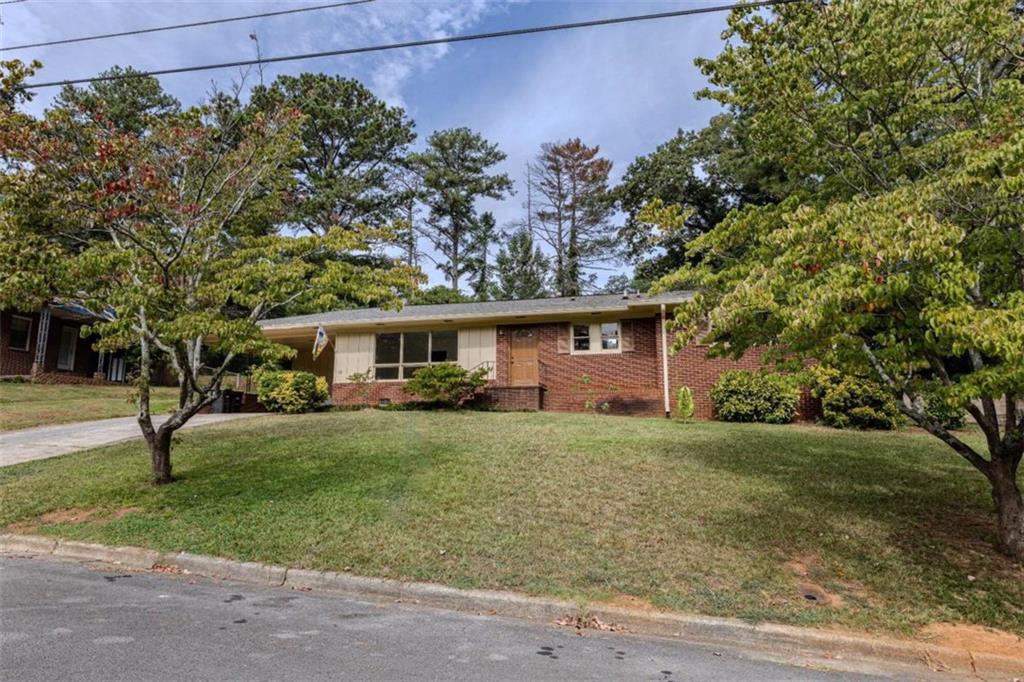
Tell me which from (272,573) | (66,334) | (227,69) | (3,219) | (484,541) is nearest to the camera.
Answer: (272,573)

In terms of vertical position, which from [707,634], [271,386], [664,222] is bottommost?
[707,634]

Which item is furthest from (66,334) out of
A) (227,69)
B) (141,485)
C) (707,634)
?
(707,634)

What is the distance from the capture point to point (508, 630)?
4652mm

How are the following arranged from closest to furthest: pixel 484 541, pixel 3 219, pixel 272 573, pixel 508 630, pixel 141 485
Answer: pixel 508 630, pixel 272 573, pixel 484 541, pixel 3 219, pixel 141 485

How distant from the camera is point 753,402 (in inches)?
584

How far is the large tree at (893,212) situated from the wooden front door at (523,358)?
35.3ft

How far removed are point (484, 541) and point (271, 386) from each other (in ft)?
43.2

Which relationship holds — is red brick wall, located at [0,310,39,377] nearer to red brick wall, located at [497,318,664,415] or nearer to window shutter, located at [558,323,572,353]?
red brick wall, located at [497,318,664,415]

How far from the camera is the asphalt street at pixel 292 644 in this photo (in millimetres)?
3580

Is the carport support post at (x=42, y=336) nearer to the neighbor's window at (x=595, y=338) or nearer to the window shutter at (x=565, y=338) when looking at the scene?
the window shutter at (x=565, y=338)

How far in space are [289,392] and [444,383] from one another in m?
4.69

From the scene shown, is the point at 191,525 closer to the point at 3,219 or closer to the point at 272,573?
the point at 272,573

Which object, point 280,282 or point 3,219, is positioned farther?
point 280,282

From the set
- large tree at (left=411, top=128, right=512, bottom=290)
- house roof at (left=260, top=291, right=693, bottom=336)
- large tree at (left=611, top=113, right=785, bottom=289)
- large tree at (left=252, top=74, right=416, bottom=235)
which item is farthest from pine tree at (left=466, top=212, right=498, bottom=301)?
house roof at (left=260, top=291, right=693, bottom=336)
